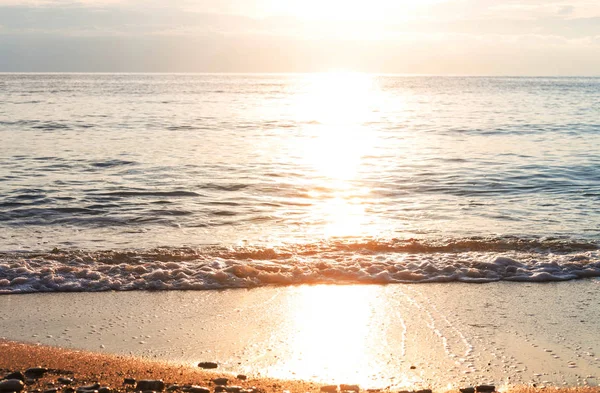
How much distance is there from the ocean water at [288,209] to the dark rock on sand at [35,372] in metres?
3.16

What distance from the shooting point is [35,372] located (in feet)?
16.8

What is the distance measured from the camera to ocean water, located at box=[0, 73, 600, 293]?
29.8 feet

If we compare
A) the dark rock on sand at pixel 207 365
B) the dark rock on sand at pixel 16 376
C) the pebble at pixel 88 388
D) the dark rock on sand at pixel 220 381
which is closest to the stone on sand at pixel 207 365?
the dark rock on sand at pixel 207 365

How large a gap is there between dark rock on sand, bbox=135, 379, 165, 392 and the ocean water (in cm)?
354

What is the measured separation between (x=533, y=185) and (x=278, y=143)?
1274 centimetres

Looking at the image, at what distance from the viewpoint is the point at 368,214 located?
1352 centimetres

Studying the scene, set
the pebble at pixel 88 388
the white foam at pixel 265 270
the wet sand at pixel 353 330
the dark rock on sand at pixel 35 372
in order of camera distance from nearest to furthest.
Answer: the pebble at pixel 88 388 → the dark rock on sand at pixel 35 372 → the wet sand at pixel 353 330 → the white foam at pixel 265 270

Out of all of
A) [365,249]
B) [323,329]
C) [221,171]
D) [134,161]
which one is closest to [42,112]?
[134,161]

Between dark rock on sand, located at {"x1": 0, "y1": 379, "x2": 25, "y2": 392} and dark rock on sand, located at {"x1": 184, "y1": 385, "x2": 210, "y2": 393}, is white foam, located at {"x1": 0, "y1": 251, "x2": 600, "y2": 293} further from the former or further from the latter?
dark rock on sand, located at {"x1": 184, "y1": 385, "x2": 210, "y2": 393}

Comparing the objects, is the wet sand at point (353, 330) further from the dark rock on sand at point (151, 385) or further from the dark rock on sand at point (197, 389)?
the dark rock on sand at point (151, 385)

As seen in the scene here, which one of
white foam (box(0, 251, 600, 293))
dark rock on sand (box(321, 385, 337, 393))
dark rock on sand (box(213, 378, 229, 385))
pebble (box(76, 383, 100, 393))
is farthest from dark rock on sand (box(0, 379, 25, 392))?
white foam (box(0, 251, 600, 293))

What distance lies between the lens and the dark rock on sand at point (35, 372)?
16.6 ft

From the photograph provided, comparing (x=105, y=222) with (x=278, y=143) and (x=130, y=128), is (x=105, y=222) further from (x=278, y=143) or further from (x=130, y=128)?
(x=130, y=128)

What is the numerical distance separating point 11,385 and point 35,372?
0.38 meters
